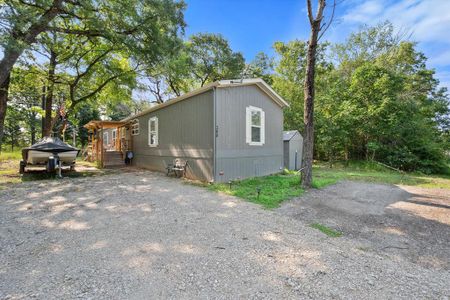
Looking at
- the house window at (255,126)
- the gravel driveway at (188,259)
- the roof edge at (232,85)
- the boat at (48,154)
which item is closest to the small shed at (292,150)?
the roof edge at (232,85)

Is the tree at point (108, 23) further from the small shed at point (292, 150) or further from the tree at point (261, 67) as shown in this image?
the tree at point (261, 67)

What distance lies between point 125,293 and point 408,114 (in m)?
15.5

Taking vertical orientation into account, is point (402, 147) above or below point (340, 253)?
above

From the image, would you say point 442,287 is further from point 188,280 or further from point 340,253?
point 188,280

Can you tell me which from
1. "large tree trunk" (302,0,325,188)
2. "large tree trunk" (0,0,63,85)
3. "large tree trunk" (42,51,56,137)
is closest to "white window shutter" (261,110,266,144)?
"large tree trunk" (302,0,325,188)

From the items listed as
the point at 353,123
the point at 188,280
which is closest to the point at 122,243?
the point at 188,280

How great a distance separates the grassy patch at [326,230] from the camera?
11.0 ft

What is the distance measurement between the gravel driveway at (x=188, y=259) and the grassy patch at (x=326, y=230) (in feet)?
0.49

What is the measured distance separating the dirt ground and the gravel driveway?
317 mm

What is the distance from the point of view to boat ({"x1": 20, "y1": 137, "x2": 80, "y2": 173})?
863 centimetres

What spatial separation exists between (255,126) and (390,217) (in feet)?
17.6

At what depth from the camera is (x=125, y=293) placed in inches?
75.9

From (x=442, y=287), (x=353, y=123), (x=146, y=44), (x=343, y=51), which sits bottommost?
(x=442, y=287)

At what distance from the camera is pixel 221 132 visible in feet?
23.5
